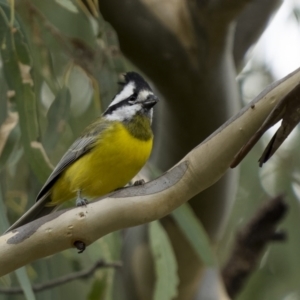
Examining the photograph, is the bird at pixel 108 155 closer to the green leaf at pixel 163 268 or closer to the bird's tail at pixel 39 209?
the bird's tail at pixel 39 209

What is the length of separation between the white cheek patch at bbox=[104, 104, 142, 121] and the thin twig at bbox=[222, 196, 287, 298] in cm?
59

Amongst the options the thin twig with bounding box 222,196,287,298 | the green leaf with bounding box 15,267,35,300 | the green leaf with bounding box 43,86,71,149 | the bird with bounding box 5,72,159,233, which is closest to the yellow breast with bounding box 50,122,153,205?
the bird with bounding box 5,72,159,233

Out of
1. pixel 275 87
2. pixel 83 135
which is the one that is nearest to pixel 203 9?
pixel 83 135

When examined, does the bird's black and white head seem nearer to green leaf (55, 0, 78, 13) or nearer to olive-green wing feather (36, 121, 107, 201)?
olive-green wing feather (36, 121, 107, 201)

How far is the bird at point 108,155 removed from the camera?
4.17ft

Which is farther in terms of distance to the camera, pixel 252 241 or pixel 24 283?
pixel 252 241

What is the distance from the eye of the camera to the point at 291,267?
A: 2.12m

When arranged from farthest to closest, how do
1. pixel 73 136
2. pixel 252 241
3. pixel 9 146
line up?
pixel 252 241
pixel 73 136
pixel 9 146

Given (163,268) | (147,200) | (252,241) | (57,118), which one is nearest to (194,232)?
(163,268)

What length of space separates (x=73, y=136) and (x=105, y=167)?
1.25ft

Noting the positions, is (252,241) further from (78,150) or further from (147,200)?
(147,200)

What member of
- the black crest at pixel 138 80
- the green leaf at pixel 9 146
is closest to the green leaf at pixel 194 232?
the black crest at pixel 138 80

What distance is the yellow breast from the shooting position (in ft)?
4.15

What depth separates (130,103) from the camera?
1406 millimetres
